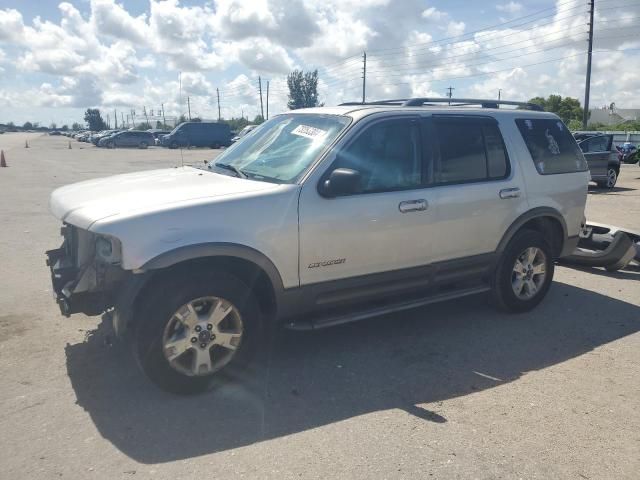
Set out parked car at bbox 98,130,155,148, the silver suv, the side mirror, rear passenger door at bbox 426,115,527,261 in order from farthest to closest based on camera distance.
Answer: parked car at bbox 98,130,155,148 < rear passenger door at bbox 426,115,527,261 < the side mirror < the silver suv

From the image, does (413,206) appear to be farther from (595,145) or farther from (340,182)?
(595,145)

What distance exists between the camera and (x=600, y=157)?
17031mm

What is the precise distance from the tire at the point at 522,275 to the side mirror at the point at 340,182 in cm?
206

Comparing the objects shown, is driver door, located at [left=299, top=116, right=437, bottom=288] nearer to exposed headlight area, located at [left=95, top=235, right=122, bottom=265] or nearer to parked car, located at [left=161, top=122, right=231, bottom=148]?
exposed headlight area, located at [left=95, top=235, right=122, bottom=265]

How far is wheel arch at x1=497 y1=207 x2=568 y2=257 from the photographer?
5348 mm

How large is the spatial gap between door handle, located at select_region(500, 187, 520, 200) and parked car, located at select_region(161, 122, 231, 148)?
140 feet

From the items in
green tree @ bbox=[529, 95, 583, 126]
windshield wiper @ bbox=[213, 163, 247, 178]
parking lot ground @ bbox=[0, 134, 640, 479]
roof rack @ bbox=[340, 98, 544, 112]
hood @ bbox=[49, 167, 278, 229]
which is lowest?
parking lot ground @ bbox=[0, 134, 640, 479]

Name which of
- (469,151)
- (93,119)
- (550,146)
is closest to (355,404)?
(469,151)

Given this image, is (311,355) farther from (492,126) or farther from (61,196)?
(492,126)

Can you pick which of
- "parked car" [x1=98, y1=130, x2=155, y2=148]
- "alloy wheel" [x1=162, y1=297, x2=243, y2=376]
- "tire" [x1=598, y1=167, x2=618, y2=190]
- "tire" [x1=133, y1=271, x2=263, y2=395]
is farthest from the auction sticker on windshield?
"parked car" [x1=98, y1=130, x2=155, y2=148]

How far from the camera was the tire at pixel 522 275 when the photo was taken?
17.8 feet

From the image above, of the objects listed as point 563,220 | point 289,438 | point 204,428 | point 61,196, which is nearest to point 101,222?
point 61,196

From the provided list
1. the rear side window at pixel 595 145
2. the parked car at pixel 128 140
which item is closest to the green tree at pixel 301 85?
the parked car at pixel 128 140

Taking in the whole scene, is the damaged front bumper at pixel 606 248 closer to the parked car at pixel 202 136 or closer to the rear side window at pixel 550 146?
the rear side window at pixel 550 146
